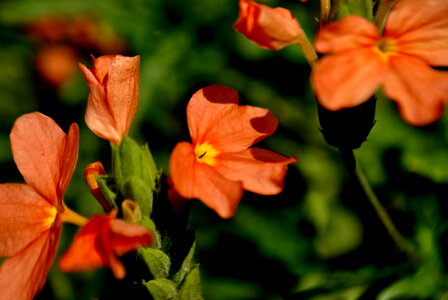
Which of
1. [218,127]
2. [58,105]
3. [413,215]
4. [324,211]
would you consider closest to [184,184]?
[218,127]

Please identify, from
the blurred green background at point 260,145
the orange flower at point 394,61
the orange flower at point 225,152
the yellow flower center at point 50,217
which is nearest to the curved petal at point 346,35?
the orange flower at point 394,61

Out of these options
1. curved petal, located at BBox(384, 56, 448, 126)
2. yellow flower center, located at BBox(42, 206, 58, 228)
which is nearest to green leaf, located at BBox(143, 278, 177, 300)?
yellow flower center, located at BBox(42, 206, 58, 228)

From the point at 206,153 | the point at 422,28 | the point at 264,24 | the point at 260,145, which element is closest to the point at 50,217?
the point at 206,153

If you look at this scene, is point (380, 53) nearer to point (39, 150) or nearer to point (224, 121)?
point (224, 121)

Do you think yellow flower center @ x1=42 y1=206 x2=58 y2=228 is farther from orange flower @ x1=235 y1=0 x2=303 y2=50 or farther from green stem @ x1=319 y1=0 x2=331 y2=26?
green stem @ x1=319 y1=0 x2=331 y2=26

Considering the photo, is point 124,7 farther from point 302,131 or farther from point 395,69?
point 395,69

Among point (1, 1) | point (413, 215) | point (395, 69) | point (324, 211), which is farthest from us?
point (1, 1)
